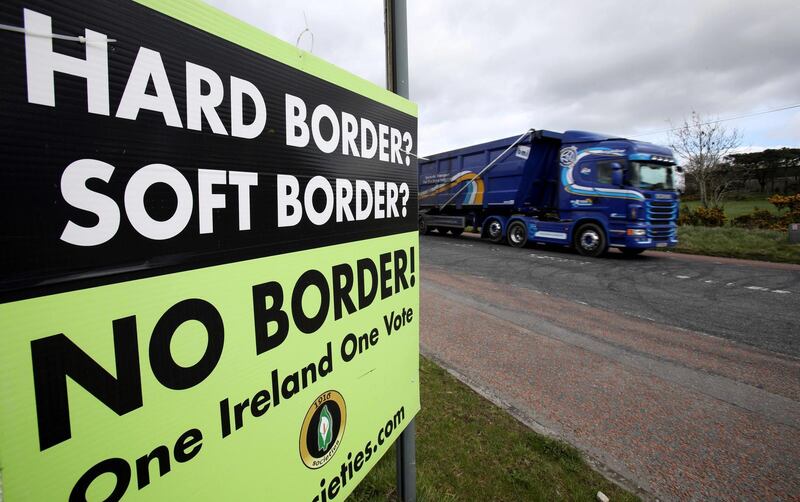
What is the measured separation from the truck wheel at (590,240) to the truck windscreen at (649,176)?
151 cm

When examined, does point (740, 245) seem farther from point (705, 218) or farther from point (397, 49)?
point (397, 49)

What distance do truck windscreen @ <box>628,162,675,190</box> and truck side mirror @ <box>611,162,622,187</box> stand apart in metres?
0.22

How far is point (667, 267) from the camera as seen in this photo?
30.9 ft

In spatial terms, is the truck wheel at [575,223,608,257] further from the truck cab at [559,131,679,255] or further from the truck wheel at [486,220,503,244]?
the truck wheel at [486,220,503,244]

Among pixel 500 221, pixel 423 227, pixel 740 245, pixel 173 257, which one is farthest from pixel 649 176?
pixel 173 257

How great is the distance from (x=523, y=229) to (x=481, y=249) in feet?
5.31

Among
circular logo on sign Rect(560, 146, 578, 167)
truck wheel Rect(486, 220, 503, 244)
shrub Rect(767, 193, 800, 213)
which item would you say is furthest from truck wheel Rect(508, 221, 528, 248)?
shrub Rect(767, 193, 800, 213)

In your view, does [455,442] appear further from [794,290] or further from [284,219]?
[794,290]

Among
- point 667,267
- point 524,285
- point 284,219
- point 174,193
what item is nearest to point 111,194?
point 174,193

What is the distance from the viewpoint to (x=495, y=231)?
1423cm

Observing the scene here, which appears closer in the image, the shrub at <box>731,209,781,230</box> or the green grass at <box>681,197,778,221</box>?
the shrub at <box>731,209,781,230</box>

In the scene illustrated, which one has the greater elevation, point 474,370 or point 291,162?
point 291,162

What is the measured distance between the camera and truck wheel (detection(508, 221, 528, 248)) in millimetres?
12993

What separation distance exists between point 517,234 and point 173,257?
13.2 m
